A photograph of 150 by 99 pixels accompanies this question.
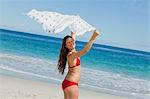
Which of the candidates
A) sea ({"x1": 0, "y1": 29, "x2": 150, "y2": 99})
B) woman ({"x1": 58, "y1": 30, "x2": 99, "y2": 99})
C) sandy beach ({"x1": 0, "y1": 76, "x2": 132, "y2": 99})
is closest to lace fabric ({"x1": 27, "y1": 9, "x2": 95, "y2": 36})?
woman ({"x1": 58, "y1": 30, "x2": 99, "y2": 99})

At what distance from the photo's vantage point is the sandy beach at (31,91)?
7912 millimetres

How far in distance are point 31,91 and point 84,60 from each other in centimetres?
1267

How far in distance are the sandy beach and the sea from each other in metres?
1.38

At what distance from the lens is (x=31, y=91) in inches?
333

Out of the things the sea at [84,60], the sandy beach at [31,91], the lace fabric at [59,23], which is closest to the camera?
the lace fabric at [59,23]

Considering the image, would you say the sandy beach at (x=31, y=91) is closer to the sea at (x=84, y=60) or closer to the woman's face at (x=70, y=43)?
the sea at (x=84, y=60)

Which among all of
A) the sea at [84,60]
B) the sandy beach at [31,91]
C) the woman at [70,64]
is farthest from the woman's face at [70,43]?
the sea at [84,60]

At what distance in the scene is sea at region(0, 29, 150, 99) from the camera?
11.6m

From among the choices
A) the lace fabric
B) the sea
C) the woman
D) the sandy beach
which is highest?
the lace fabric

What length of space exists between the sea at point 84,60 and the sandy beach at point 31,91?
138 cm

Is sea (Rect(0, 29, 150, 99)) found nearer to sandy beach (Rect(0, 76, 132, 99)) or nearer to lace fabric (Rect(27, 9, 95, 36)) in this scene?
sandy beach (Rect(0, 76, 132, 99))

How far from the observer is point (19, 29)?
29.6 m

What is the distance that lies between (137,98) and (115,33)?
2037 cm

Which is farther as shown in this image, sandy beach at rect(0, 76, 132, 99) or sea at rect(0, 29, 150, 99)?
sea at rect(0, 29, 150, 99)
